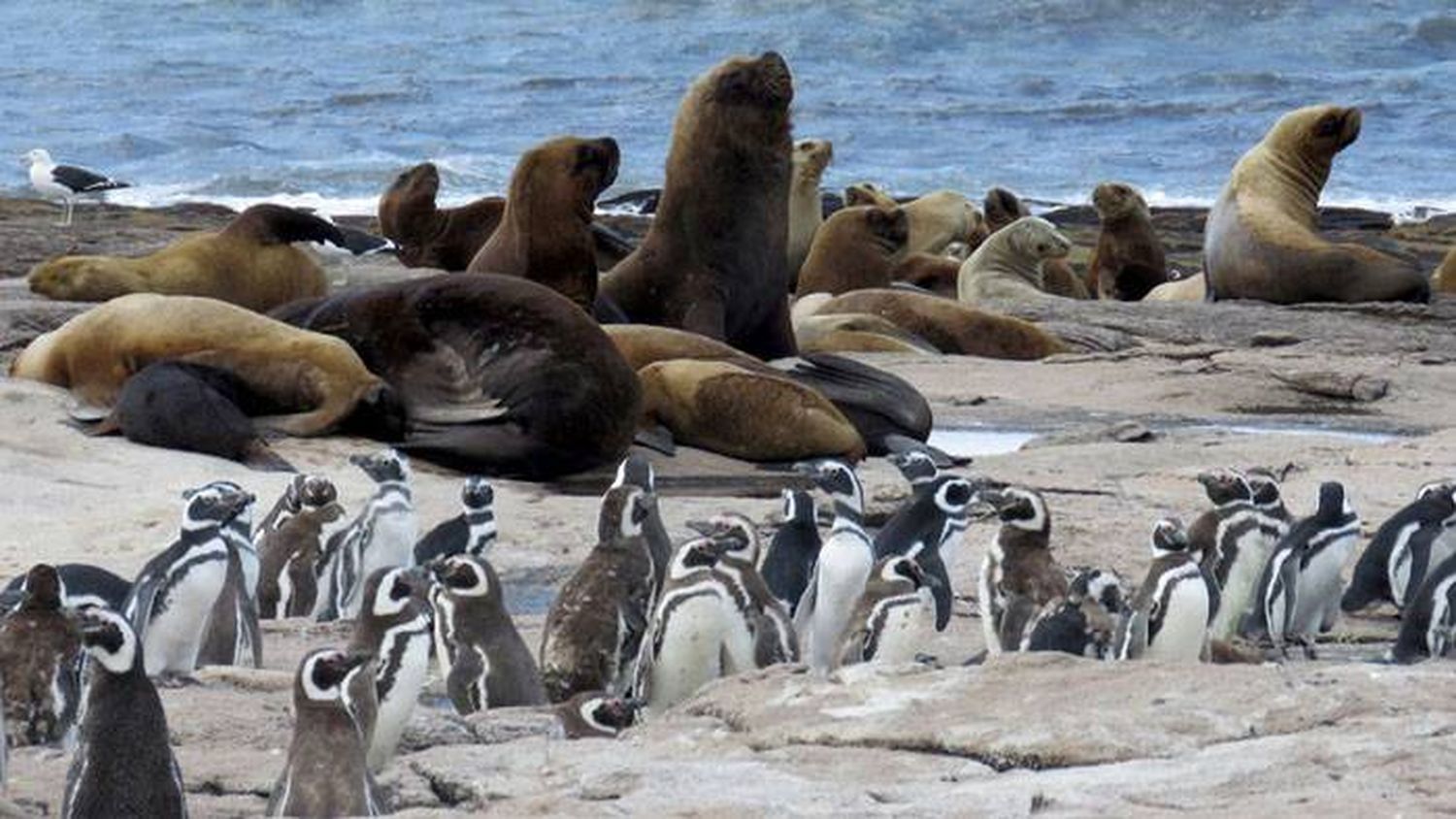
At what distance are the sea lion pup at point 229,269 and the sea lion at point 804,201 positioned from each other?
18.3 feet

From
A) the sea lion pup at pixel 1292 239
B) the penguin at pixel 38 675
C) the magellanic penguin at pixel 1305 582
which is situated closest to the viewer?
the penguin at pixel 38 675

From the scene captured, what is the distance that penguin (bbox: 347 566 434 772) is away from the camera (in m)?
6.20

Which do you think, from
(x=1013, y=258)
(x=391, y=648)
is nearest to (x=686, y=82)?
(x=1013, y=258)

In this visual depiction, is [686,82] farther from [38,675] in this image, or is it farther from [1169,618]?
[38,675]

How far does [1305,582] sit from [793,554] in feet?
4.57

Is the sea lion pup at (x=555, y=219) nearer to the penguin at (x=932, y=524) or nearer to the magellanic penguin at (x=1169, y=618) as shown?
the penguin at (x=932, y=524)

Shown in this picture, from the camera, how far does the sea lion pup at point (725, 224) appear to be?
13.4 meters

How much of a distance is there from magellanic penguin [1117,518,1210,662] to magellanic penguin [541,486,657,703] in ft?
3.93

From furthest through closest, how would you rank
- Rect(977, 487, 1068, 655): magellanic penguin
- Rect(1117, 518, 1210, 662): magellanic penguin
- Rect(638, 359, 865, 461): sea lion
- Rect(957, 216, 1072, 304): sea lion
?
Rect(957, 216, 1072, 304): sea lion
Rect(638, 359, 865, 461): sea lion
Rect(977, 487, 1068, 655): magellanic penguin
Rect(1117, 518, 1210, 662): magellanic penguin

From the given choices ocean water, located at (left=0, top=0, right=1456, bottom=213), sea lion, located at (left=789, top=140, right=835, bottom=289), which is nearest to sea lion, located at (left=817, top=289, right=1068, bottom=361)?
sea lion, located at (left=789, top=140, right=835, bottom=289)

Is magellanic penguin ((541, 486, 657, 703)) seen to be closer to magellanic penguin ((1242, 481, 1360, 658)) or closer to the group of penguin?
the group of penguin

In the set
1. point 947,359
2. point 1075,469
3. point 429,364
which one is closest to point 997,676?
point 1075,469

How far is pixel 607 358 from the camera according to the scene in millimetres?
11055

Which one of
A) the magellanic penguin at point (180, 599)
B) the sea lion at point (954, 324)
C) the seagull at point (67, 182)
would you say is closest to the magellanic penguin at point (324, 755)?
the magellanic penguin at point (180, 599)
